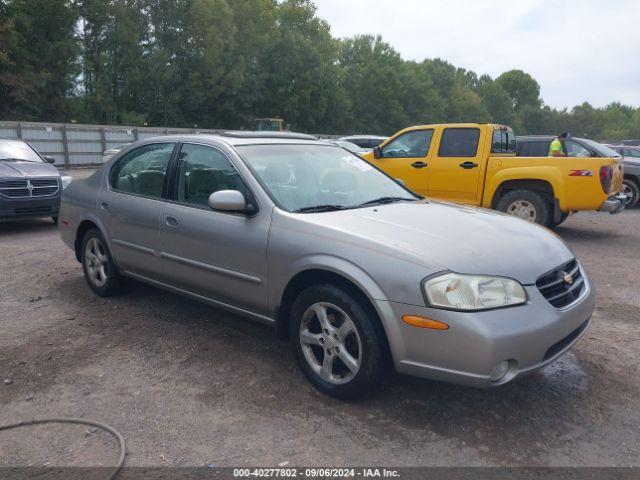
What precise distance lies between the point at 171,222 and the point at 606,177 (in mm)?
6605

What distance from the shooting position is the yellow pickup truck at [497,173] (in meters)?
7.99

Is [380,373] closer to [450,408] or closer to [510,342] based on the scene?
[450,408]

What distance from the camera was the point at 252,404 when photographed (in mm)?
3244

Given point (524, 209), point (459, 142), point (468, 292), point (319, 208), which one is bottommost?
point (524, 209)

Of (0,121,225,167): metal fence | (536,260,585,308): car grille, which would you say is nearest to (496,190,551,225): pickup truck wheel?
(536,260,585,308): car grille

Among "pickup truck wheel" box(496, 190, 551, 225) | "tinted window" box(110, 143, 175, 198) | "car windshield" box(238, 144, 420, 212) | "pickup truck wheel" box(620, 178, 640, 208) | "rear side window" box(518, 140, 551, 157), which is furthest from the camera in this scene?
"pickup truck wheel" box(620, 178, 640, 208)

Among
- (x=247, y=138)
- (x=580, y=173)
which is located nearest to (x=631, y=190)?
(x=580, y=173)

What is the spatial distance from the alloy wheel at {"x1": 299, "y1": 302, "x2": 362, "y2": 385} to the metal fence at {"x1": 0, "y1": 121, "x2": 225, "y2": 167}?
21184 mm

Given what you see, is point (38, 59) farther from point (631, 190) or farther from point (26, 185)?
point (631, 190)

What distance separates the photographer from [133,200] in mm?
4730

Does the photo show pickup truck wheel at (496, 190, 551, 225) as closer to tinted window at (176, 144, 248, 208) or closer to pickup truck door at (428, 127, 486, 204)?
pickup truck door at (428, 127, 486, 204)

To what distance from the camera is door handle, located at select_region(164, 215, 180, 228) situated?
4221 mm

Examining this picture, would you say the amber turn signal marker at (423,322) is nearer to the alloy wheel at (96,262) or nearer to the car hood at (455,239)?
the car hood at (455,239)

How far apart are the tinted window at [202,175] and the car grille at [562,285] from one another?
6.81ft
